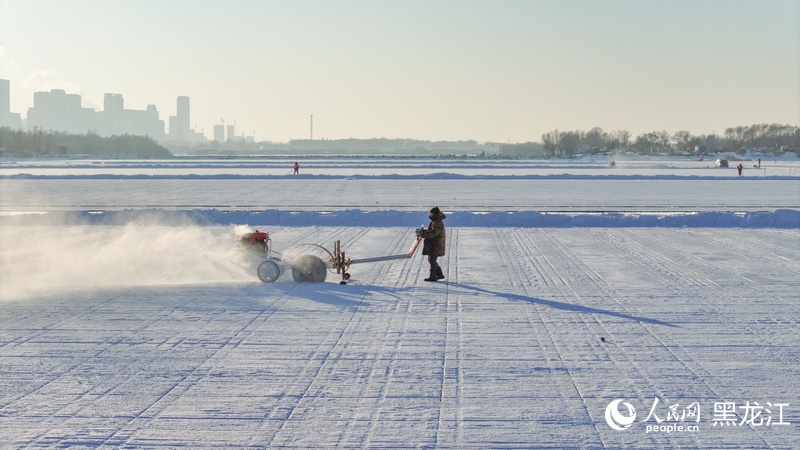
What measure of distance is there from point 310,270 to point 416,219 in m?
10.8

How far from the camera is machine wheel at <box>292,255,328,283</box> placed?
1316 cm

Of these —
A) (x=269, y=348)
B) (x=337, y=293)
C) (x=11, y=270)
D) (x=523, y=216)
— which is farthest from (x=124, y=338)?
(x=523, y=216)

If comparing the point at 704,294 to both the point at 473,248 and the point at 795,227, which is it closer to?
the point at 473,248

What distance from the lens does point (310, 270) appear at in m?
13.2

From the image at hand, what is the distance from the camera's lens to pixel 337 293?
40.4 ft

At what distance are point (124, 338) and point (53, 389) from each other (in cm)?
196

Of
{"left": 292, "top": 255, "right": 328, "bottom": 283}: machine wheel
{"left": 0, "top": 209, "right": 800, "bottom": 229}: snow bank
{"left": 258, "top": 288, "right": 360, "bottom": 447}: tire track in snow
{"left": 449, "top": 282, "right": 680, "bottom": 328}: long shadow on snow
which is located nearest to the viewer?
{"left": 258, "top": 288, "right": 360, "bottom": 447}: tire track in snow

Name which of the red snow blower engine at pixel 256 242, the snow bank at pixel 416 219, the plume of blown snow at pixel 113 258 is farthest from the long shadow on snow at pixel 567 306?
the snow bank at pixel 416 219

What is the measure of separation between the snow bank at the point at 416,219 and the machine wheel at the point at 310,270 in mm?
9347

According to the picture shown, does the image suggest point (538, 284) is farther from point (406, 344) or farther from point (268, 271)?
point (406, 344)

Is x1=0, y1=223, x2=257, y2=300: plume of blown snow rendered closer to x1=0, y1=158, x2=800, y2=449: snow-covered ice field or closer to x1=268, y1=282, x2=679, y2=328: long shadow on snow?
x1=0, y1=158, x2=800, y2=449: snow-covered ice field

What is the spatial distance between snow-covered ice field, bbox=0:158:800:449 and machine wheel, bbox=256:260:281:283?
288mm

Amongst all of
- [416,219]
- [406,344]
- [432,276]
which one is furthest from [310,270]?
[416,219]

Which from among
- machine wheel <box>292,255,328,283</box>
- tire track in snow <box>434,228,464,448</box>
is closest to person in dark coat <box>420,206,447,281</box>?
tire track in snow <box>434,228,464,448</box>
